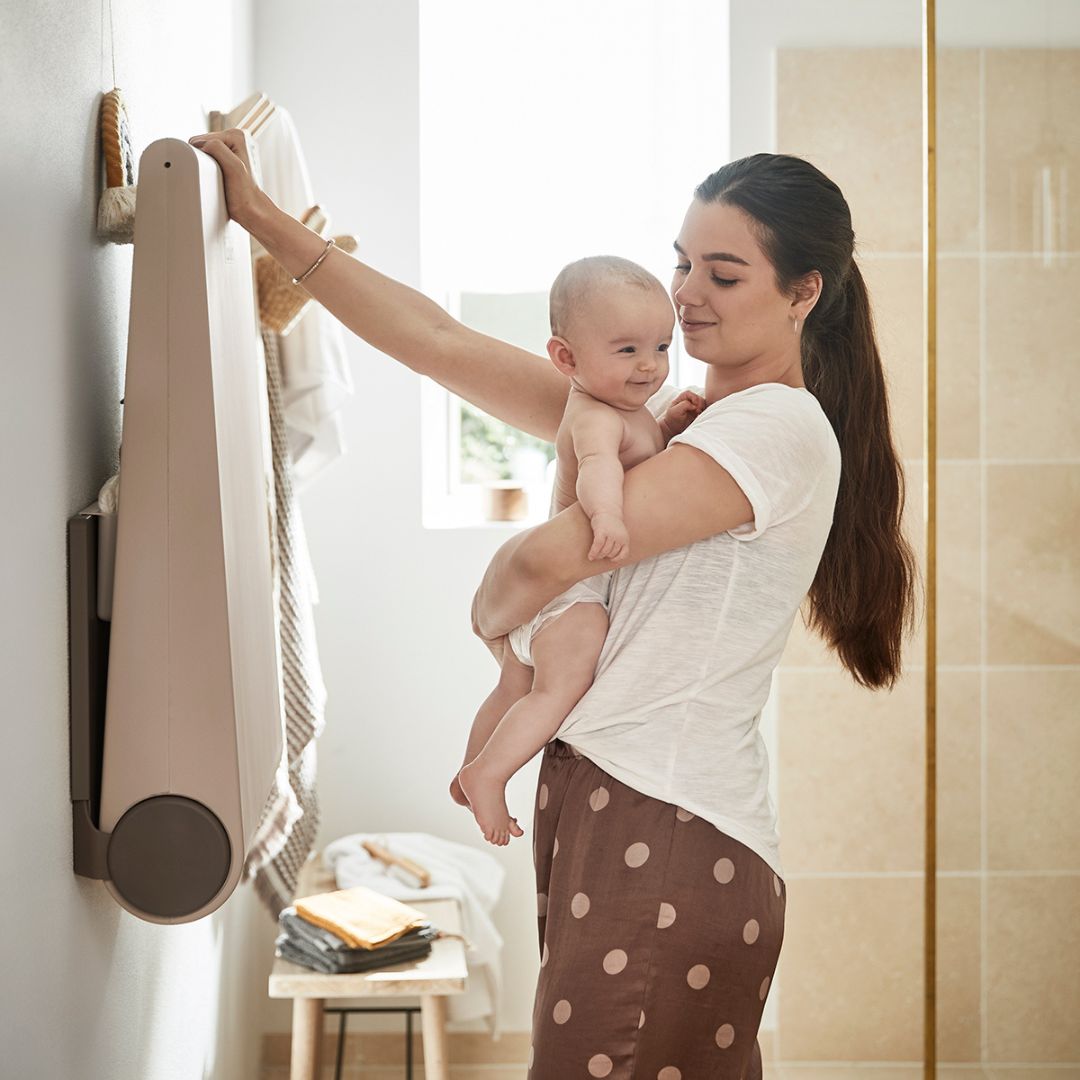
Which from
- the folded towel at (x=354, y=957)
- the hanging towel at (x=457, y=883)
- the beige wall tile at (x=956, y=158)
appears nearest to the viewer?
the beige wall tile at (x=956, y=158)

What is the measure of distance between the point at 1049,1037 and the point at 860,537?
0.78 metres

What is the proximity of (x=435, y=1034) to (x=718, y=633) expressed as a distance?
4.18ft

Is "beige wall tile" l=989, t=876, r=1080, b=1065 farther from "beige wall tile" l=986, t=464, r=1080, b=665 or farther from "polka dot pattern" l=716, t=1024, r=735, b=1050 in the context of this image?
"polka dot pattern" l=716, t=1024, r=735, b=1050

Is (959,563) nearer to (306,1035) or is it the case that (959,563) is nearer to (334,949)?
(334,949)

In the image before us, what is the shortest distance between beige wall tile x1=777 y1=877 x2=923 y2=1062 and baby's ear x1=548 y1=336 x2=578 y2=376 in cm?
177

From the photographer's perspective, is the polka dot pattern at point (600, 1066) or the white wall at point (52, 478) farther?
the polka dot pattern at point (600, 1066)

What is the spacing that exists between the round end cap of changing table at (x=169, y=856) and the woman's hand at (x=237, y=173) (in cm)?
54

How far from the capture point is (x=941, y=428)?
1765mm

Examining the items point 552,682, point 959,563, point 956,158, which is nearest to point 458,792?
point 552,682

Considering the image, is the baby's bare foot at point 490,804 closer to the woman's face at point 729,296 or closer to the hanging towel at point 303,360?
the woman's face at point 729,296

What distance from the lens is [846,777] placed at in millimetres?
2654

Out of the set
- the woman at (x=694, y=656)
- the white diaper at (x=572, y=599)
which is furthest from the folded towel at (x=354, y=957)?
the white diaper at (x=572, y=599)

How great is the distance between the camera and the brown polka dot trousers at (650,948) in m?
1.12

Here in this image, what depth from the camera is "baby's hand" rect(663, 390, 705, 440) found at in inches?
49.9
